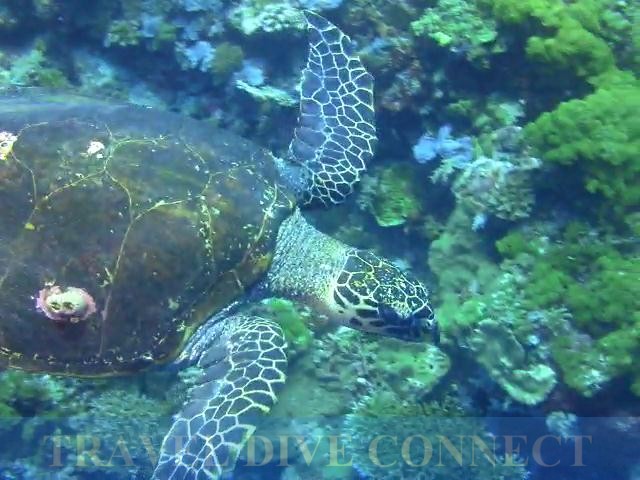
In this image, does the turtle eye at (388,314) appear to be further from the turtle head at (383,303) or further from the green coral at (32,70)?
the green coral at (32,70)

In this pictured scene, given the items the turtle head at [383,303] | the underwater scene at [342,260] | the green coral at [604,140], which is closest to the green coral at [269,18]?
the underwater scene at [342,260]

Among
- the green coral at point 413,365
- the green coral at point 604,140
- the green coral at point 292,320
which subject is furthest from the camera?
the green coral at point 292,320

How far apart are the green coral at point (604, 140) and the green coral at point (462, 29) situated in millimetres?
812

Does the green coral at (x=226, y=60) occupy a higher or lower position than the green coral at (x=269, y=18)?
lower

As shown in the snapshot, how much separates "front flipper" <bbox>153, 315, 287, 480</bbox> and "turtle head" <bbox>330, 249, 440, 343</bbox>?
0.53 meters

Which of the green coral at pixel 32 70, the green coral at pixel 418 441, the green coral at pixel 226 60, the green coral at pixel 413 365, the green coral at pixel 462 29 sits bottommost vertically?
the green coral at pixel 418 441

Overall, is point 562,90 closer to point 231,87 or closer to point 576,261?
point 576,261

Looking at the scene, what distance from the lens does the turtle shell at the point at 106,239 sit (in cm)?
296

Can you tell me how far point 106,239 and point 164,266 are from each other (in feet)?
1.18

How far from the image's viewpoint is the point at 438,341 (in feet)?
12.0

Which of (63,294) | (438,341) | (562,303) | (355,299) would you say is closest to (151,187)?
(63,294)

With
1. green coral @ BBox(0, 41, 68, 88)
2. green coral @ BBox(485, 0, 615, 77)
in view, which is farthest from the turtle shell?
green coral @ BBox(485, 0, 615, 77)

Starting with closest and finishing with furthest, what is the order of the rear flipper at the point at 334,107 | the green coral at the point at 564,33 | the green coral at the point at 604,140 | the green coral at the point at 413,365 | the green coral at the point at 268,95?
1. the green coral at the point at 604,140
2. the green coral at the point at 564,33
3. the green coral at the point at 413,365
4. the rear flipper at the point at 334,107
5. the green coral at the point at 268,95

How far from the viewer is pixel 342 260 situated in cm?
379
